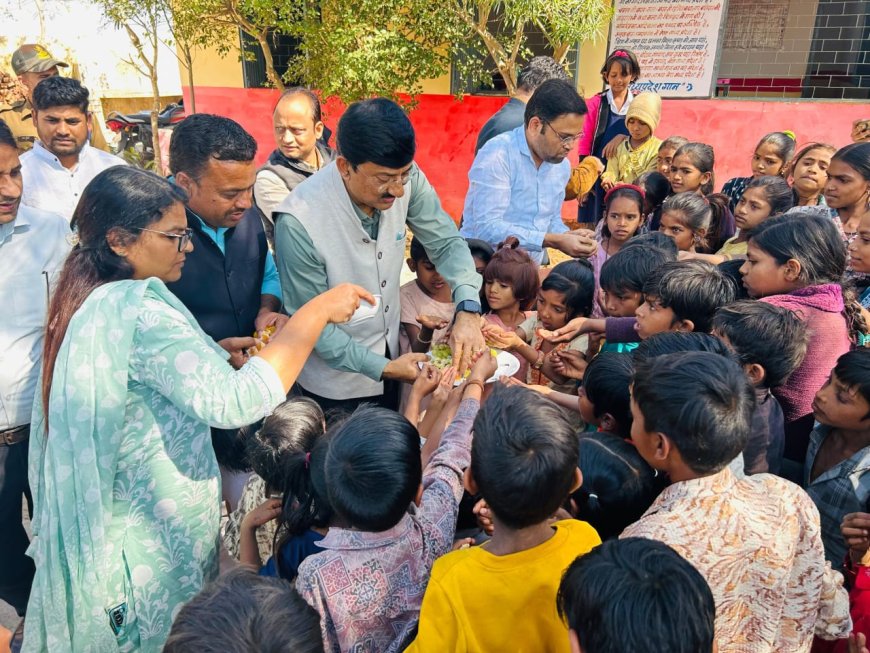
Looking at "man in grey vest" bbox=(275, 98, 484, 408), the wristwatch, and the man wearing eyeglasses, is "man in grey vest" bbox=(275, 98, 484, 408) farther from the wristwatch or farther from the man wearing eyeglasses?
the man wearing eyeglasses

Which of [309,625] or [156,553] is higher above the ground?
[309,625]

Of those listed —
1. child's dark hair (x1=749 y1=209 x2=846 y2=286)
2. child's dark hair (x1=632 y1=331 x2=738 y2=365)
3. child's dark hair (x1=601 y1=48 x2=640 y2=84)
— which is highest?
child's dark hair (x1=601 y1=48 x2=640 y2=84)

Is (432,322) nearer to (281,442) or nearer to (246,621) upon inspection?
(281,442)

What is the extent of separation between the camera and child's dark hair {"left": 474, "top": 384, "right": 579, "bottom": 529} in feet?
4.87

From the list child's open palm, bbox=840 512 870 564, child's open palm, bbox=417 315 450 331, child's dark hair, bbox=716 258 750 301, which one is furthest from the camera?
child's dark hair, bbox=716 258 750 301

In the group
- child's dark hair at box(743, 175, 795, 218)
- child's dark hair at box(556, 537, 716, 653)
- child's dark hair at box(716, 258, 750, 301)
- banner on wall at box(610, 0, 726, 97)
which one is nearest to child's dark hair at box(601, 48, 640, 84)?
banner on wall at box(610, 0, 726, 97)

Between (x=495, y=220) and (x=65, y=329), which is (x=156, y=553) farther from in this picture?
(x=495, y=220)

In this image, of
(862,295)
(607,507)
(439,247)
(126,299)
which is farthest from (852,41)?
(126,299)

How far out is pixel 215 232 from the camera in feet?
8.53

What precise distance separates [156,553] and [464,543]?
3.00 feet

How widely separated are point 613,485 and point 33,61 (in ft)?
19.5

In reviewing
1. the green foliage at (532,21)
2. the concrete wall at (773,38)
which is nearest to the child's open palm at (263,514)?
the green foliage at (532,21)

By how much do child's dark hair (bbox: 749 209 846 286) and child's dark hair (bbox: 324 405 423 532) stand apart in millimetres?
1964

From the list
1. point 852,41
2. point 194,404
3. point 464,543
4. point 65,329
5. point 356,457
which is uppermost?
point 852,41
